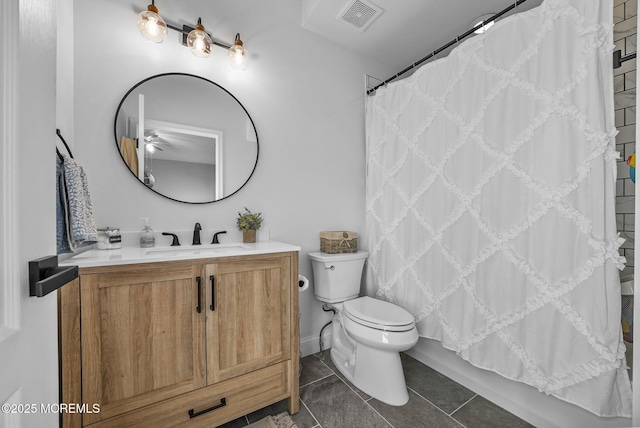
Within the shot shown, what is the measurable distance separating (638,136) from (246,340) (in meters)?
1.75

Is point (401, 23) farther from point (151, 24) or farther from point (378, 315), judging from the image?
point (378, 315)

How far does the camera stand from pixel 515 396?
1.45 m

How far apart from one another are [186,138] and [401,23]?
1.79 m

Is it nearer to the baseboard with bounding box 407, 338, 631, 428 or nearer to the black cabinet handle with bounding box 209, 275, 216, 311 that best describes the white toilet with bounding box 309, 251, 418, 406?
the baseboard with bounding box 407, 338, 631, 428

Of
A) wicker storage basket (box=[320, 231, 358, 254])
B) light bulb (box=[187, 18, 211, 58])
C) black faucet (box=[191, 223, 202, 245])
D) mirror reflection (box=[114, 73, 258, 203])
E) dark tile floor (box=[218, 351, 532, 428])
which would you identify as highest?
light bulb (box=[187, 18, 211, 58])

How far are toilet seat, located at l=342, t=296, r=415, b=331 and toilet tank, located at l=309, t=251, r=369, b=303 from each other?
128 millimetres

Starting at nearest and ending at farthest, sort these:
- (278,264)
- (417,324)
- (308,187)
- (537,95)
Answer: (537,95), (278,264), (417,324), (308,187)

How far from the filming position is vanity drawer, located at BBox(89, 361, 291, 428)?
1109mm

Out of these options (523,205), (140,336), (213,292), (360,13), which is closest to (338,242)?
(213,292)

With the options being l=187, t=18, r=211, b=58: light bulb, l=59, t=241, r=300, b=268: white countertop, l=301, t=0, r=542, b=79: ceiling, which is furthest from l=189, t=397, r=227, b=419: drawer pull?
l=301, t=0, r=542, b=79: ceiling

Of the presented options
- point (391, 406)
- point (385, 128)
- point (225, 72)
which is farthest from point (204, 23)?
point (391, 406)

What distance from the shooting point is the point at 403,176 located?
1955mm

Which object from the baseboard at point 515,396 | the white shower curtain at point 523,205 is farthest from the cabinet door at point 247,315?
the baseboard at point 515,396

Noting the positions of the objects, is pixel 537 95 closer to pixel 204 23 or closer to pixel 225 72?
pixel 225 72
